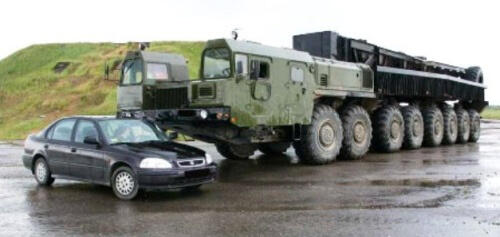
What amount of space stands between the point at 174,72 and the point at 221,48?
2.83m

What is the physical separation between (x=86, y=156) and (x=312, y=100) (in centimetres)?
634

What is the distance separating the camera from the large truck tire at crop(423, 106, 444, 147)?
1994 centimetres

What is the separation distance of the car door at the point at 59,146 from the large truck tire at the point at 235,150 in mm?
4838

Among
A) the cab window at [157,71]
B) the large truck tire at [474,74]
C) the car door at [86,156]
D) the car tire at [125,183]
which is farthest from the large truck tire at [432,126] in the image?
the car tire at [125,183]

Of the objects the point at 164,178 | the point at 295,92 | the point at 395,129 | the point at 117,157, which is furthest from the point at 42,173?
the point at 395,129

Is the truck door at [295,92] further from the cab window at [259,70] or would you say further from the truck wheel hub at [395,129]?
the truck wheel hub at [395,129]

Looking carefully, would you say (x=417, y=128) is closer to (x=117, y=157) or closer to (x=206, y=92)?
(x=206, y=92)

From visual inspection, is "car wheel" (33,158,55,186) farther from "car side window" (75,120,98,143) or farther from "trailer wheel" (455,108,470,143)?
"trailer wheel" (455,108,470,143)

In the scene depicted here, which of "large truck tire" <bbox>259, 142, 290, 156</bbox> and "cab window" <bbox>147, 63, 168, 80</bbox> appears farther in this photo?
"large truck tire" <bbox>259, 142, 290, 156</bbox>

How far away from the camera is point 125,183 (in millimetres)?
8961

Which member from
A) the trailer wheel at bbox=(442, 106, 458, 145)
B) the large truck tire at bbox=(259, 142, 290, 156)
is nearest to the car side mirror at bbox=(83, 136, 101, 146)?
the large truck tire at bbox=(259, 142, 290, 156)

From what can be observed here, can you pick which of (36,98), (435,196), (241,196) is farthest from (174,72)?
(36,98)

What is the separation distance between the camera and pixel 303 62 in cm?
1385

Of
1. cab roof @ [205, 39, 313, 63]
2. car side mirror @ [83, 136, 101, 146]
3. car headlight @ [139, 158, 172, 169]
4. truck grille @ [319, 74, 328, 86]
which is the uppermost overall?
cab roof @ [205, 39, 313, 63]
